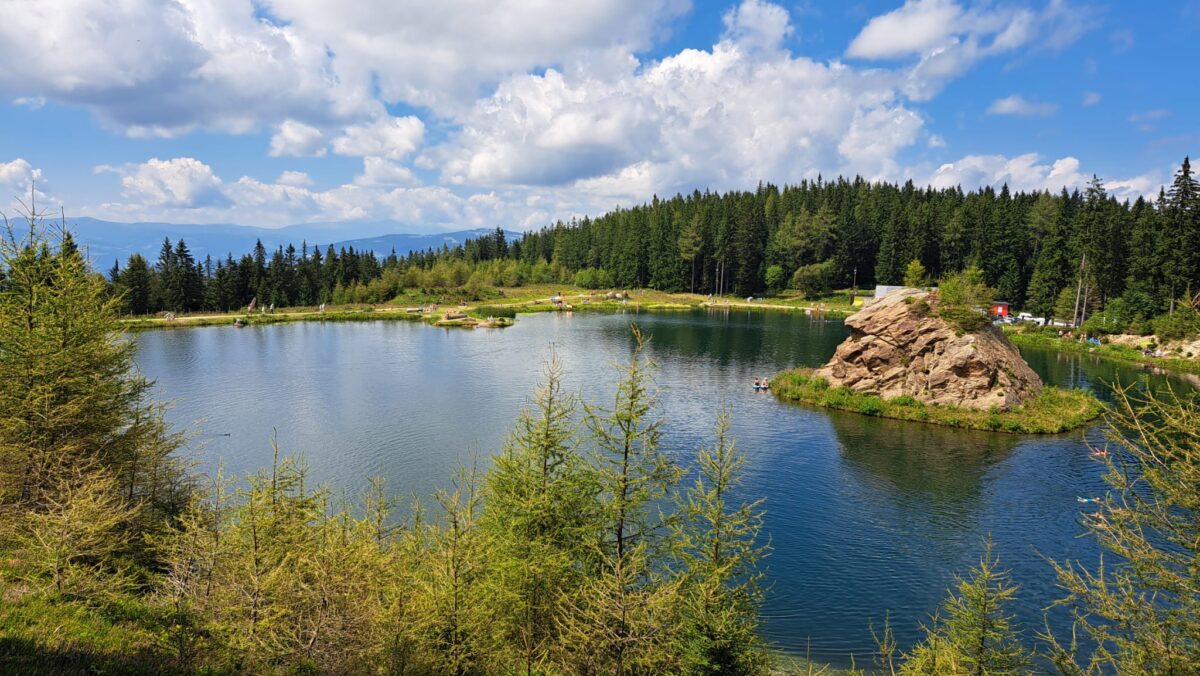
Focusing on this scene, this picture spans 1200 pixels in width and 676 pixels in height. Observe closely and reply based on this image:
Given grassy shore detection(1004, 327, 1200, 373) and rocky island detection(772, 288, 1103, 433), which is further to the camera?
grassy shore detection(1004, 327, 1200, 373)

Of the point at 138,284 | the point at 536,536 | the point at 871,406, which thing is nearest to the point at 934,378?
the point at 871,406

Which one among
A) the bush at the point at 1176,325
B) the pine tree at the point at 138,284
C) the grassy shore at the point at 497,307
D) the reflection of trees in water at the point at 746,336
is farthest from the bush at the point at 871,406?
the pine tree at the point at 138,284

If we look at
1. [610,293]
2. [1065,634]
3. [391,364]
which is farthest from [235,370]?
[610,293]

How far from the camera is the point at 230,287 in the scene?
129m

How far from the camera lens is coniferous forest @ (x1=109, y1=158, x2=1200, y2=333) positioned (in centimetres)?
9244

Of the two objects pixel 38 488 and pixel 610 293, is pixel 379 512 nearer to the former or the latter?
pixel 38 488

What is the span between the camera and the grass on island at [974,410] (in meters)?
46.3

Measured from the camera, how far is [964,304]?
2047 inches

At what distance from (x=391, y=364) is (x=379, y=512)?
5561cm

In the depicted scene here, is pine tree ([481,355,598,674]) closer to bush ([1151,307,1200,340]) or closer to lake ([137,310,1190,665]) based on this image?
lake ([137,310,1190,665])

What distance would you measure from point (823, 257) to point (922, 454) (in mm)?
114726

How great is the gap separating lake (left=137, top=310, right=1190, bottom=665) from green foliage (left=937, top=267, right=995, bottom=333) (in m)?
10.6

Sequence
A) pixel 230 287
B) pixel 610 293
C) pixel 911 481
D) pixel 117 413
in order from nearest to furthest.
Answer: pixel 117 413 < pixel 911 481 < pixel 230 287 < pixel 610 293

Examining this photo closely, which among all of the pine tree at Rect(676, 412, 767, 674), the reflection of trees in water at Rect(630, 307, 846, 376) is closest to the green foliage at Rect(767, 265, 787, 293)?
the reflection of trees in water at Rect(630, 307, 846, 376)
